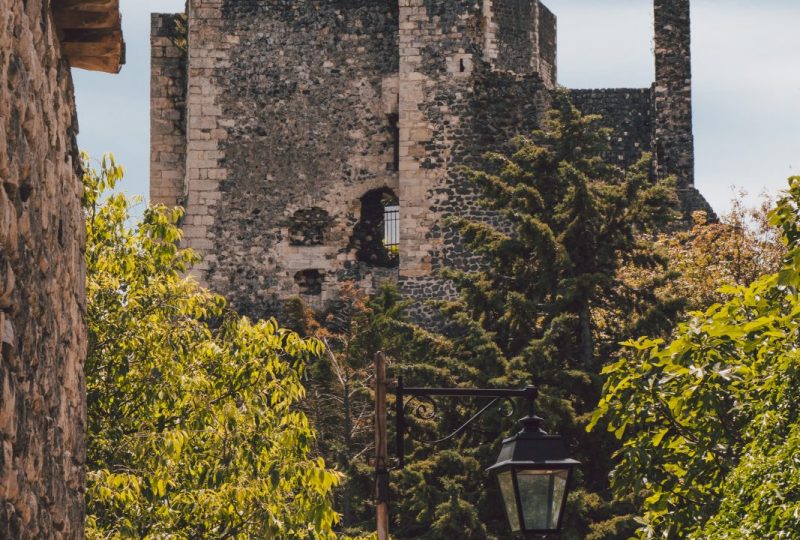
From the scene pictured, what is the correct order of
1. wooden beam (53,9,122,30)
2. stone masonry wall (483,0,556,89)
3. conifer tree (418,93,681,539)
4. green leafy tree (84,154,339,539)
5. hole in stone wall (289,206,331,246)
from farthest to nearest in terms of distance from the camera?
stone masonry wall (483,0,556,89), hole in stone wall (289,206,331,246), conifer tree (418,93,681,539), green leafy tree (84,154,339,539), wooden beam (53,9,122,30)

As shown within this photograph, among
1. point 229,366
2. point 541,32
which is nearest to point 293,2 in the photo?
point 541,32

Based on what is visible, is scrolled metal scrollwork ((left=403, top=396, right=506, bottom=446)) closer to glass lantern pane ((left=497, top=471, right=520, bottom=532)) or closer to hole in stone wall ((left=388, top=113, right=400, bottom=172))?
glass lantern pane ((left=497, top=471, right=520, bottom=532))

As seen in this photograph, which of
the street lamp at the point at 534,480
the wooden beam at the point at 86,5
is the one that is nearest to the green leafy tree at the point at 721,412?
the street lamp at the point at 534,480

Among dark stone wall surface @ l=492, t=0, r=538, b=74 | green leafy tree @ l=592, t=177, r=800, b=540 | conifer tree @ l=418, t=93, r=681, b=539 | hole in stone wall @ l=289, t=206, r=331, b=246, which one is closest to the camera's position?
green leafy tree @ l=592, t=177, r=800, b=540

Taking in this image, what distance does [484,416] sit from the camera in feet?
71.0

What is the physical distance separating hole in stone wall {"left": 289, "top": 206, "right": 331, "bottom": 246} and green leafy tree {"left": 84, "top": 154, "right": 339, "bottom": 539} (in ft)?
52.2

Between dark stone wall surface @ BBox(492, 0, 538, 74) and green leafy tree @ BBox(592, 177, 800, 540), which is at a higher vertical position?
dark stone wall surface @ BBox(492, 0, 538, 74)

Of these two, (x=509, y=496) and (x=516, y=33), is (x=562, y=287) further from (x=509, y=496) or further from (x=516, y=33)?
(x=509, y=496)

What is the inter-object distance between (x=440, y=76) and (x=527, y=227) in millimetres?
7837

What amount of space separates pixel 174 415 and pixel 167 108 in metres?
19.5

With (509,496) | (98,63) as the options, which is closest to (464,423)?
(509,496)

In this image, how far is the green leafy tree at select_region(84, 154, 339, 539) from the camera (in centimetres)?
1256

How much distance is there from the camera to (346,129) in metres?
31.1

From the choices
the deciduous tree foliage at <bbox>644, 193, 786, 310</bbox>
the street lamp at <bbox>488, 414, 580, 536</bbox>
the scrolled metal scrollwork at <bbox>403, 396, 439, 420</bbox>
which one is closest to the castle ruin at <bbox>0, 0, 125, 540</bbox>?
the street lamp at <bbox>488, 414, 580, 536</bbox>
